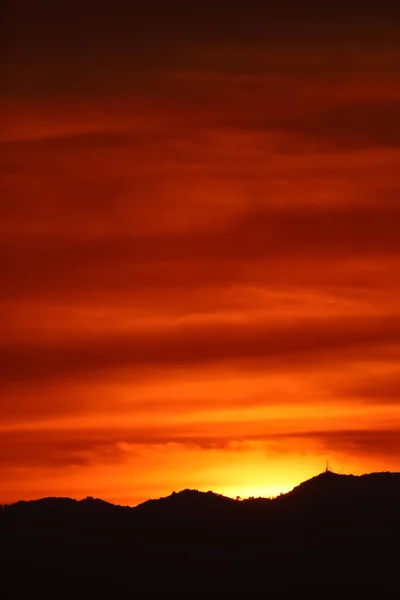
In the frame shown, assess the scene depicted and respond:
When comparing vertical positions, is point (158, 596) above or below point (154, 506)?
below

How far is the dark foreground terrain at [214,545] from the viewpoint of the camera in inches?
4902

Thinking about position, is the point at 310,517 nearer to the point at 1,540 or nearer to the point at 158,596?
the point at 158,596

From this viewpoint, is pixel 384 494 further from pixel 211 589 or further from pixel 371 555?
pixel 211 589

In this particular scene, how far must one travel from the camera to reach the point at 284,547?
128 m

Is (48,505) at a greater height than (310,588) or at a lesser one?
greater

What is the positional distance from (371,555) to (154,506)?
19.3 metres

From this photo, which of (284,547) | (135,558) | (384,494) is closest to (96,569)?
(135,558)

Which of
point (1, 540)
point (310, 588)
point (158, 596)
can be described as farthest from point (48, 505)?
point (310, 588)

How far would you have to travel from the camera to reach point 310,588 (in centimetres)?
12344

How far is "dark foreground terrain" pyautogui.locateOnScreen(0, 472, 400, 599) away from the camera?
12450 centimetres

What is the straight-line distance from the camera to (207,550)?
423ft

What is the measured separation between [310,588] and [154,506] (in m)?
16.8

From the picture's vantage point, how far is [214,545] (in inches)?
5089

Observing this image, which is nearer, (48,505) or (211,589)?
(211,589)
